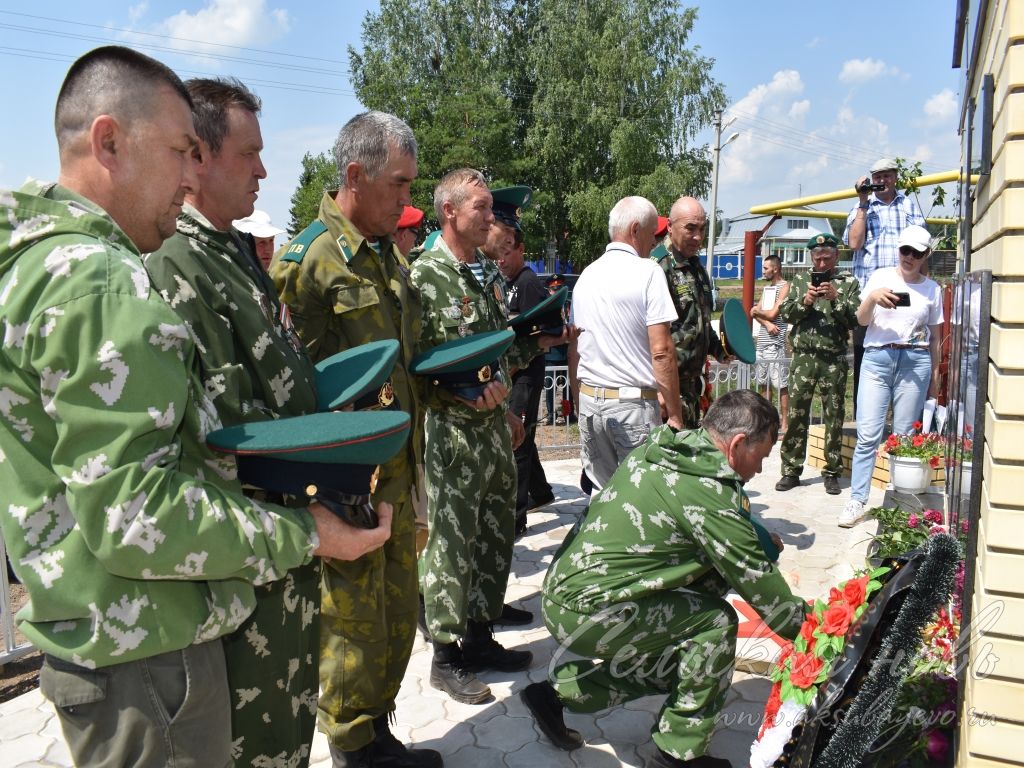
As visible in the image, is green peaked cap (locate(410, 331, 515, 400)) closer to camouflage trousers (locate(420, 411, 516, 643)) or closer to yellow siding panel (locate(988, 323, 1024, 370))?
camouflage trousers (locate(420, 411, 516, 643))

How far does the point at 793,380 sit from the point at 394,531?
4.84 metres

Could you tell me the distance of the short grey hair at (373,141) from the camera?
2.54 m

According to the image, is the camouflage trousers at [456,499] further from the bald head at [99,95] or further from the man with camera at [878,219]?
the man with camera at [878,219]

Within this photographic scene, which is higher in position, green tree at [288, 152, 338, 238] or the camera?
green tree at [288, 152, 338, 238]

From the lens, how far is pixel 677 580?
2568mm

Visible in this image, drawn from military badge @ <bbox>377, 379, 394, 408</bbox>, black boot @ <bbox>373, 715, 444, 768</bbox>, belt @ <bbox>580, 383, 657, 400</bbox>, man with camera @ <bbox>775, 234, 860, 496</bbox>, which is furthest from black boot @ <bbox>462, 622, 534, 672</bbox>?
Result: man with camera @ <bbox>775, 234, 860, 496</bbox>

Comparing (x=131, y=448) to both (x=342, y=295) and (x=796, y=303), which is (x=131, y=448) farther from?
(x=796, y=303)

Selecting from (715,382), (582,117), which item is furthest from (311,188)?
(715,382)

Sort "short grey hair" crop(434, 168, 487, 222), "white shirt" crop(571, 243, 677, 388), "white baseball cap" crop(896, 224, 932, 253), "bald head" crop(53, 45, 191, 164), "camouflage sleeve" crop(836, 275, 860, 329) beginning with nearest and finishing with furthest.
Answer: "bald head" crop(53, 45, 191, 164) < "short grey hair" crop(434, 168, 487, 222) < "white shirt" crop(571, 243, 677, 388) < "white baseball cap" crop(896, 224, 932, 253) < "camouflage sleeve" crop(836, 275, 860, 329)

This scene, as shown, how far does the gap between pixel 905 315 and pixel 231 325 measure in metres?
5.00

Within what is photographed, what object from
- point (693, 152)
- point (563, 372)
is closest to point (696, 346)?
point (563, 372)

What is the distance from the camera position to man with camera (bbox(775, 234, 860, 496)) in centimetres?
623

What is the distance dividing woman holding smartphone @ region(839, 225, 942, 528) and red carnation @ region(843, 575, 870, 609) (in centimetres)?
352

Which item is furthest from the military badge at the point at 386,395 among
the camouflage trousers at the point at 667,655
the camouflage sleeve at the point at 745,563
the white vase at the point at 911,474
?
the white vase at the point at 911,474
